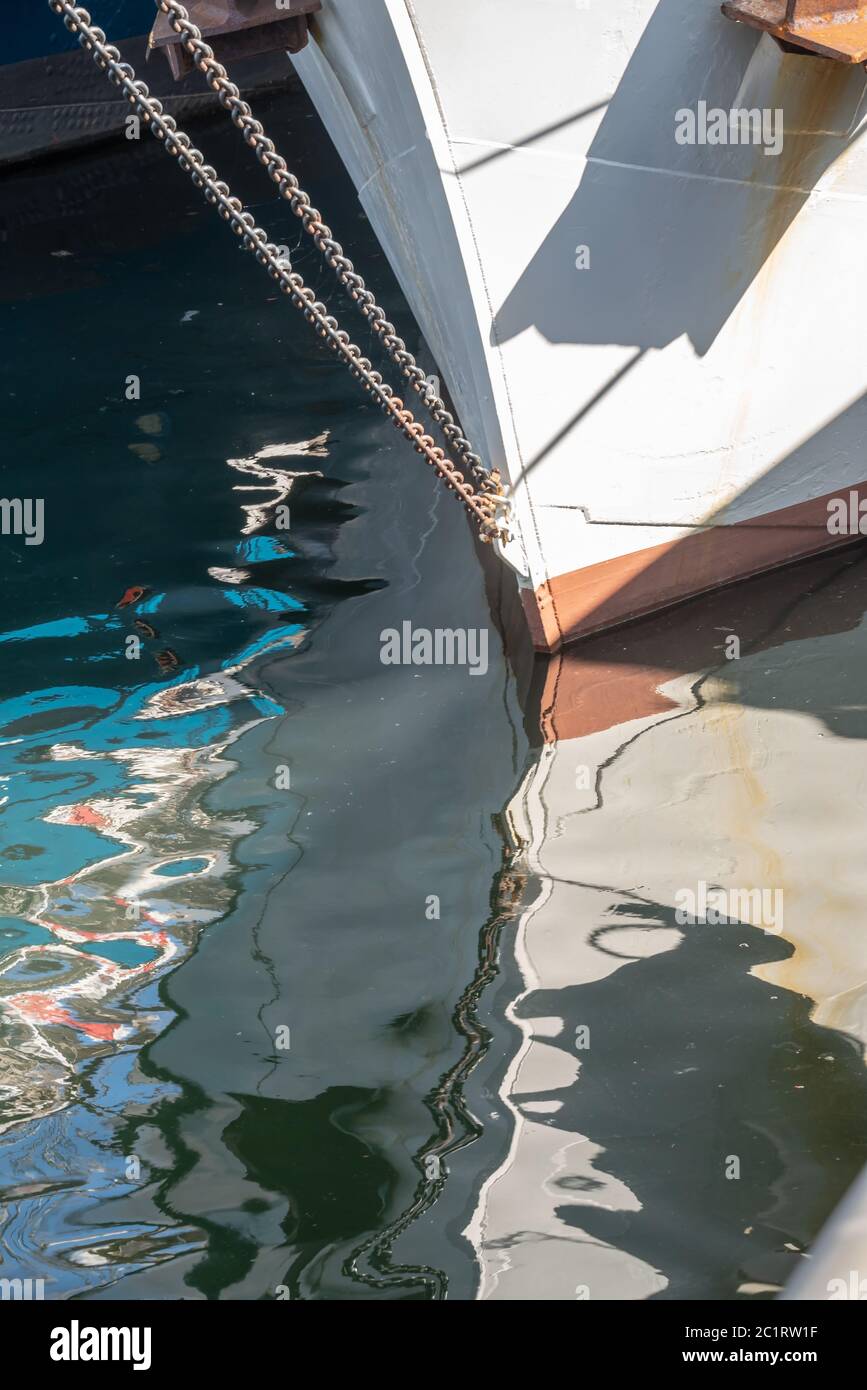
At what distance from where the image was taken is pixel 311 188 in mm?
11922

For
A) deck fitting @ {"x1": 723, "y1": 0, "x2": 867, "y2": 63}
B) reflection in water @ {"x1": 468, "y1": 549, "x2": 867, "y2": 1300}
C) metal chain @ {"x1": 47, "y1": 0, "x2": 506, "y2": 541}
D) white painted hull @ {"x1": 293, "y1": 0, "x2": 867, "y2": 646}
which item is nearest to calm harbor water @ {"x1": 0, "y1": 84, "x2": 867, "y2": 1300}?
reflection in water @ {"x1": 468, "y1": 549, "x2": 867, "y2": 1300}

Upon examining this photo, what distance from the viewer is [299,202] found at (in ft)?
13.8

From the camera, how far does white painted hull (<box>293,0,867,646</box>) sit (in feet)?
15.0

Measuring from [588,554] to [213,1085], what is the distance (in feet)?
9.32

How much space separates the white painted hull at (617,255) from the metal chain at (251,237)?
19cm

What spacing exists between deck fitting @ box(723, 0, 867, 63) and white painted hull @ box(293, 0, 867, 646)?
18cm

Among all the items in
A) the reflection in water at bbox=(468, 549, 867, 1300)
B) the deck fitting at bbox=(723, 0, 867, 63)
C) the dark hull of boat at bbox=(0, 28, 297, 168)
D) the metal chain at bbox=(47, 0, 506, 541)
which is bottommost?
the reflection in water at bbox=(468, 549, 867, 1300)

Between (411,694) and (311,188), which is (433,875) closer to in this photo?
(411,694)

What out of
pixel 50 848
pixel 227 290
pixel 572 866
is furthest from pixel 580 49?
pixel 227 290

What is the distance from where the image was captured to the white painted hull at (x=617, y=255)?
457 centimetres

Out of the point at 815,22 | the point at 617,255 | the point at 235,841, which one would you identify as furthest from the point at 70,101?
the point at 235,841

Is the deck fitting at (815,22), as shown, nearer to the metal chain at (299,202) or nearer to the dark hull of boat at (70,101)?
the metal chain at (299,202)

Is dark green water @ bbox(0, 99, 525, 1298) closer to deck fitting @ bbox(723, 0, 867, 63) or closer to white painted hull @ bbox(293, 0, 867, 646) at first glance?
white painted hull @ bbox(293, 0, 867, 646)

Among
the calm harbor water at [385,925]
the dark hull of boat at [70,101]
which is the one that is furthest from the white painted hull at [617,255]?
the dark hull of boat at [70,101]
